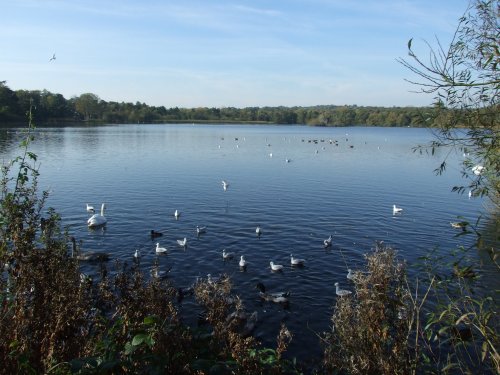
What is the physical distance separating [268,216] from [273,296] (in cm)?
1166

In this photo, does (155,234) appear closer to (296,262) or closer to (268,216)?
(268,216)

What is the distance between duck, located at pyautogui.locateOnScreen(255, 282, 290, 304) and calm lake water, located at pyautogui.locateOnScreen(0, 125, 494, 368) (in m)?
0.28

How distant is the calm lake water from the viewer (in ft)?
53.4

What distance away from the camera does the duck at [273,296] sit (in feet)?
47.0

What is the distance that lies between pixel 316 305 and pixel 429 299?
426 cm

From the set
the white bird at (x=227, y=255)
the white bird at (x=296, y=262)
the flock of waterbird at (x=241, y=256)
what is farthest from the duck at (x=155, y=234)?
the white bird at (x=296, y=262)

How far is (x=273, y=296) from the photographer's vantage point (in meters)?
14.6

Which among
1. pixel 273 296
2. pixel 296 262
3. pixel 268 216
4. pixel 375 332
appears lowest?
pixel 273 296

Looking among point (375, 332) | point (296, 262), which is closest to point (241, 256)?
point (296, 262)

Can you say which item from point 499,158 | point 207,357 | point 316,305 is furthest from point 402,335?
point 316,305

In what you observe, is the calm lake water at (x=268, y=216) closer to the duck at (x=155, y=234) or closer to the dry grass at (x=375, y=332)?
the duck at (x=155, y=234)

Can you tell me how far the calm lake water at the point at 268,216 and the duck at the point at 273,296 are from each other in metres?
0.28

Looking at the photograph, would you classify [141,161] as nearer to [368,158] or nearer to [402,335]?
[368,158]

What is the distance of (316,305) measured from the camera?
14508 millimetres
